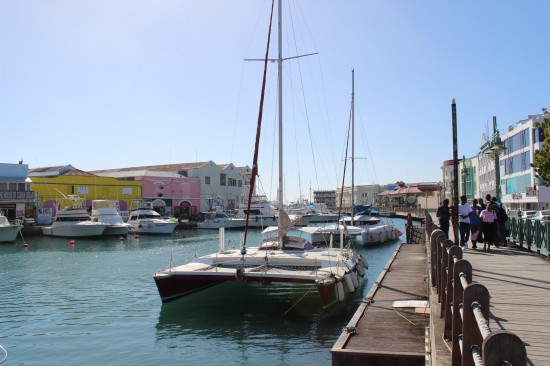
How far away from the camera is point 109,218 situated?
55188 mm

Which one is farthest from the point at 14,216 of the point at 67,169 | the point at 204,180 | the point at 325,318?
the point at 325,318

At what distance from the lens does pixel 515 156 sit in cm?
6375

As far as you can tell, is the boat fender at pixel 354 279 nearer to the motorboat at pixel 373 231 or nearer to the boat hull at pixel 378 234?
the motorboat at pixel 373 231

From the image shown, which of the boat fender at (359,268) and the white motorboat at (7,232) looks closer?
the boat fender at (359,268)

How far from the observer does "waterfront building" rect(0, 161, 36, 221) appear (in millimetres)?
57250

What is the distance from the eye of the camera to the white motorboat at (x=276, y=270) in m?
14.9

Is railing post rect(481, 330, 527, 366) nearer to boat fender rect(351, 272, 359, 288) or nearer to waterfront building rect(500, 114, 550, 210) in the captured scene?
boat fender rect(351, 272, 359, 288)

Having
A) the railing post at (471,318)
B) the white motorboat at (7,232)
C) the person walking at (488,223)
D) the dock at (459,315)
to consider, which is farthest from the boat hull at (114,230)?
the railing post at (471,318)

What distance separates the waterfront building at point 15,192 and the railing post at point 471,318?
61.5 metres

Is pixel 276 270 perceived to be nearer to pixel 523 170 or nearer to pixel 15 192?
pixel 15 192

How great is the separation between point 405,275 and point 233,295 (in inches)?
244

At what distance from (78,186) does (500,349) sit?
71.9 m

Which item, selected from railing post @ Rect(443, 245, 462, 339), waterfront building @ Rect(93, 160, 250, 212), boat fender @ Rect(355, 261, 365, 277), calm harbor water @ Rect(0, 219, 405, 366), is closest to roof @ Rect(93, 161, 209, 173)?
waterfront building @ Rect(93, 160, 250, 212)

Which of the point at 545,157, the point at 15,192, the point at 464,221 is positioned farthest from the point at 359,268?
the point at 15,192
